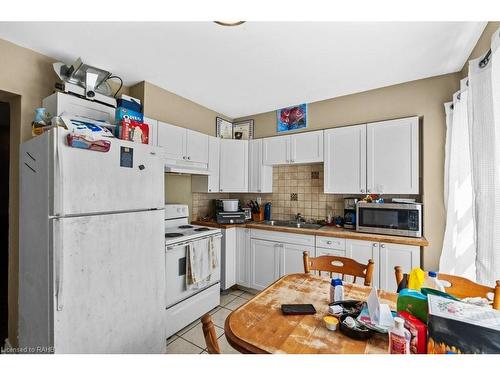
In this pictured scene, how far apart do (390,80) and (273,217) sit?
2.22 meters

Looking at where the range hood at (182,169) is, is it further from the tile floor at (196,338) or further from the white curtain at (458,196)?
the white curtain at (458,196)

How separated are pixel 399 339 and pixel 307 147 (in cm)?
247

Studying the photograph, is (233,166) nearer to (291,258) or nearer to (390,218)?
(291,258)

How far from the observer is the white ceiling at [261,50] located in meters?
1.61

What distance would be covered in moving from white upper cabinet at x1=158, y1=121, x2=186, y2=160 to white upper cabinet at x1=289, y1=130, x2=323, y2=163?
1418mm

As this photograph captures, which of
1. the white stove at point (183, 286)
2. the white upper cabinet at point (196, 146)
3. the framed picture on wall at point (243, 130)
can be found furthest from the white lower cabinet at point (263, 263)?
A: the framed picture on wall at point (243, 130)

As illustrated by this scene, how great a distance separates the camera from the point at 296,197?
3.27m

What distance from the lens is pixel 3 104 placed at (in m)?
1.98

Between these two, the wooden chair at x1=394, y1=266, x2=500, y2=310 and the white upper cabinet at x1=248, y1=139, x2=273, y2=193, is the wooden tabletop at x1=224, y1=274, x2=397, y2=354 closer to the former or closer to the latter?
the wooden chair at x1=394, y1=266, x2=500, y2=310

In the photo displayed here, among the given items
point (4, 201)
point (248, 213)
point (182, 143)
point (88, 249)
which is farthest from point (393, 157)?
point (4, 201)

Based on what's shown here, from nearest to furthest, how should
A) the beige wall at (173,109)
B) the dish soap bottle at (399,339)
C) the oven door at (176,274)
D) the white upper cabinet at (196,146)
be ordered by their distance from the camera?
the dish soap bottle at (399,339) → the oven door at (176,274) → the beige wall at (173,109) → the white upper cabinet at (196,146)

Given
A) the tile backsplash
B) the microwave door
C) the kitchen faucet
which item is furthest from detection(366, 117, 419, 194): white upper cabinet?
the kitchen faucet

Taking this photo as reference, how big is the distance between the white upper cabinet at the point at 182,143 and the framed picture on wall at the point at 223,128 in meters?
0.44
